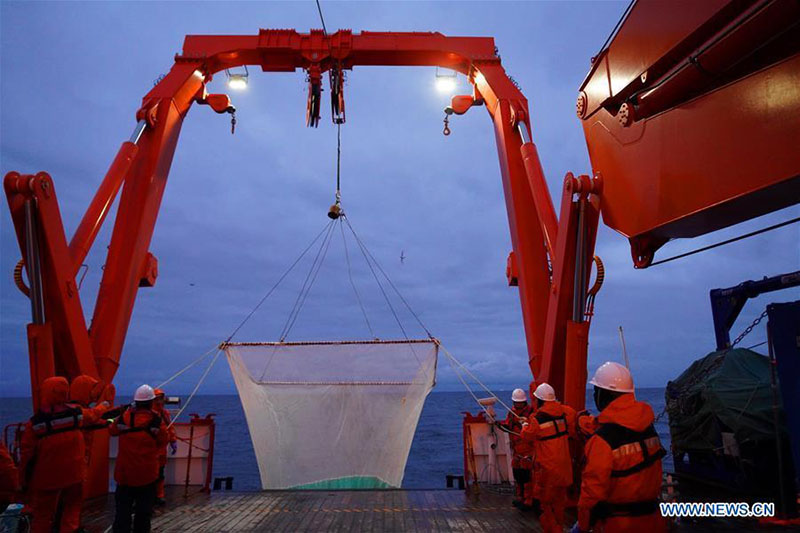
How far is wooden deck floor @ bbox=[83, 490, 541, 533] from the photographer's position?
18.8 ft

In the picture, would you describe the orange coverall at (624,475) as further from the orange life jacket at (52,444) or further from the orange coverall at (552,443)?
the orange life jacket at (52,444)

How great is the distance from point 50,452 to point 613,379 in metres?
4.84

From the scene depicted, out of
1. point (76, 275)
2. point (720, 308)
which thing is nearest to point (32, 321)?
point (76, 275)

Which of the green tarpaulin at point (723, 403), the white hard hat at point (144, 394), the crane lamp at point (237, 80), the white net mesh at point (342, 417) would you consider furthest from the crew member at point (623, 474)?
the crane lamp at point (237, 80)

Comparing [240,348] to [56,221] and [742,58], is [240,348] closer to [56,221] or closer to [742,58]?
[56,221]

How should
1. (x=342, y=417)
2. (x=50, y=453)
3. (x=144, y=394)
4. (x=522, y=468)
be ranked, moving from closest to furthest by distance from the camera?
(x=50, y=453) → (x=144, y=394) → (x=522, y=468) → (x=342, y=417)

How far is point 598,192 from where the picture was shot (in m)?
4.92

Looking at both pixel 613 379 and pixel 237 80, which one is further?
pixel 237 80

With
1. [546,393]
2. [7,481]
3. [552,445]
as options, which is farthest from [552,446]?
[7,481]

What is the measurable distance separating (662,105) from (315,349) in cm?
642

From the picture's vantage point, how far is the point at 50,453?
430 centimetres

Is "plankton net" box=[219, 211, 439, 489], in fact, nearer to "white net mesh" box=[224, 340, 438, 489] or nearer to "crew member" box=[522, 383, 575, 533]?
"white net mesh" box=[224, 340, 438, 489]

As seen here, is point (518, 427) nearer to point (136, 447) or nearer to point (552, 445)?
point (552, 445)

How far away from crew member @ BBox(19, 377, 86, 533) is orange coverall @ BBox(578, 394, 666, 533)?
4.45 metres
